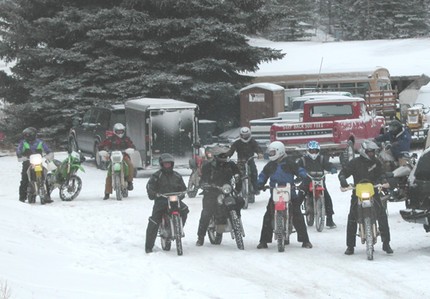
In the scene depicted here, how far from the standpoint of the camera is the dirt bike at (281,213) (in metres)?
12.7

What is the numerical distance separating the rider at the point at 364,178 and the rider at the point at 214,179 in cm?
177

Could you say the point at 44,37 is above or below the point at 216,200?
above

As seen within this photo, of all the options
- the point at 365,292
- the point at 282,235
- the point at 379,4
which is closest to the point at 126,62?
the point at 282,235

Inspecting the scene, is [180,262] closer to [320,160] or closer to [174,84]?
[320,160]

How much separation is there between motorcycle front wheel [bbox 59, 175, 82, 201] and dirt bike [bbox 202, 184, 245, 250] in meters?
6.99

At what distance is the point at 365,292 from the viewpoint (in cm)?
977

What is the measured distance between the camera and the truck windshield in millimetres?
27625

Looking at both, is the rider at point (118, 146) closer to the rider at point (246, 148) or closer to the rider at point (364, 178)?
the rider at point (246, 148)

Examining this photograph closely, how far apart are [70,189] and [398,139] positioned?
24.5 feet

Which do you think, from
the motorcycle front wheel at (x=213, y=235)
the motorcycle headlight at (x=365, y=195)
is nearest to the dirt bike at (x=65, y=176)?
the motorcycle front wheel at (x=213, y=235)

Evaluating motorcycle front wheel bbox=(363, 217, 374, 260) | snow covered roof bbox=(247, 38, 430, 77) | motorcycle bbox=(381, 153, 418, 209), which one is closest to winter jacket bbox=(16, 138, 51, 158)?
motorcycle bbox=(381, 153, 418, 209)

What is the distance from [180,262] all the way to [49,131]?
79.1 ft

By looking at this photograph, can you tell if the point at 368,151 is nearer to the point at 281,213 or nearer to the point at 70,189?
the point at 281,213

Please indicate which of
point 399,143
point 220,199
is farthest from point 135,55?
point 220,199
